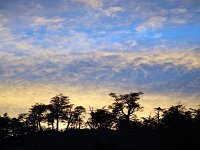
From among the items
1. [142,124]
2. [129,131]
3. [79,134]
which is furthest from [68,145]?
[142,124]

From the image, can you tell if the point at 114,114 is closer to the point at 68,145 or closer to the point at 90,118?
the point at 90,118

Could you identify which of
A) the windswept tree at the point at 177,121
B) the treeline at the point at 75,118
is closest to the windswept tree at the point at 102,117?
the treeline at the point at 75,118

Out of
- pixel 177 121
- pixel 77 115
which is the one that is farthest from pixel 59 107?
pixel 177 121

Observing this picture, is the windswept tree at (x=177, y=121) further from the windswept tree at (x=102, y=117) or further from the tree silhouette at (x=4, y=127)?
the tree silhouette at (x=4, y=127)

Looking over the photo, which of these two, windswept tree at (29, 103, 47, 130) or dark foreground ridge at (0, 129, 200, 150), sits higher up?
windswept tree at (29, 103, 47, 130)

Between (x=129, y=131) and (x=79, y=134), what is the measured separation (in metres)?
9.34

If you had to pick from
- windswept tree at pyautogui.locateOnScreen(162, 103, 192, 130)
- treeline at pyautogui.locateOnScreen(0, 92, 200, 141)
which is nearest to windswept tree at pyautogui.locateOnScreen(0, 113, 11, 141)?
treeline at pyautogui.locateOnScreen(0, 92, 200, 141)

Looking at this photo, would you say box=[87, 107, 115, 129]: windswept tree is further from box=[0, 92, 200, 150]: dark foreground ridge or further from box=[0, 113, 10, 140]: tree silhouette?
box=[0, 113, 10, 140]: tree silhouette

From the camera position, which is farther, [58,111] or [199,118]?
[58,111]

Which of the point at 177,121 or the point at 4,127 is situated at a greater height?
the point at 4,127

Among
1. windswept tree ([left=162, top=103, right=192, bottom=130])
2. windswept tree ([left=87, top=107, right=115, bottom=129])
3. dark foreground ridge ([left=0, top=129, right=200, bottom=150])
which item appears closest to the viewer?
windswept tree ([left=162, top=103, right=192, bottom=130])

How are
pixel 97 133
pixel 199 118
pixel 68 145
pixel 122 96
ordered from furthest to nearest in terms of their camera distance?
pixel 122 96, pixel 97 133, pixel 68 145, pixel 199 118

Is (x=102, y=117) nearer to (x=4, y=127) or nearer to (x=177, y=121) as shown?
(x=4, y=127)

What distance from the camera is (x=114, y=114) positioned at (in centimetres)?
8506
